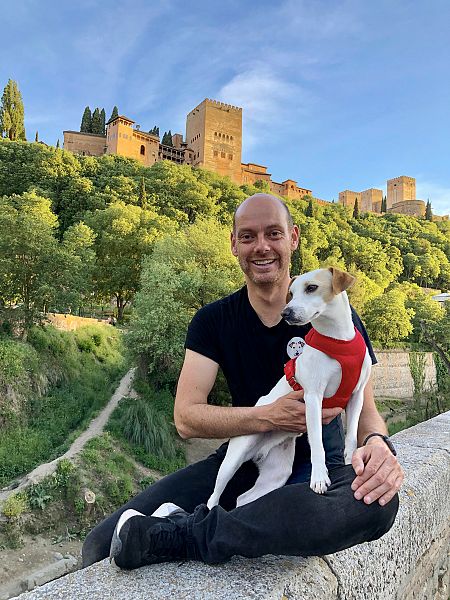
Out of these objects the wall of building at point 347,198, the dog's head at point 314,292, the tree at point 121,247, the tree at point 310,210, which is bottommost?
the dog's head at point 314,292

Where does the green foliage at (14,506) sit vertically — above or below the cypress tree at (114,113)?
below

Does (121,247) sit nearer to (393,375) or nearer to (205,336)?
(393,375)

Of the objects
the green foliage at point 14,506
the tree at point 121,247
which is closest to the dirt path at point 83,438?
the green foliage at point 14,506

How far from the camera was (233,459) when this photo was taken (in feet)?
6.94

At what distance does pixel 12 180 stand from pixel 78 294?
3534cm

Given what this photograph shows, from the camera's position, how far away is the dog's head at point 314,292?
1.88 metres

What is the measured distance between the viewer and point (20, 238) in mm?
21516

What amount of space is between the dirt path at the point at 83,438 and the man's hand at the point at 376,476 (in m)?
13.7

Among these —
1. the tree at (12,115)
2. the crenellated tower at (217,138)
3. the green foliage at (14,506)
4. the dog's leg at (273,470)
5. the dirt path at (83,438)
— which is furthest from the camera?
the crenellated tower at (217,138)

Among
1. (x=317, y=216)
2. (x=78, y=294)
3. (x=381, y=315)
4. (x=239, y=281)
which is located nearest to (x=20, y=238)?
(x=78, y=294)

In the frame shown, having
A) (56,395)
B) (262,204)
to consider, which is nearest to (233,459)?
(262,204)

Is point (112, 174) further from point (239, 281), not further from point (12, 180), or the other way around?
point (239, 281)

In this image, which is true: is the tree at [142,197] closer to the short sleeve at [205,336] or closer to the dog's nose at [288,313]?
the short sleeve at [205,336]

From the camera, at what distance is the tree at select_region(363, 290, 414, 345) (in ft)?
128
